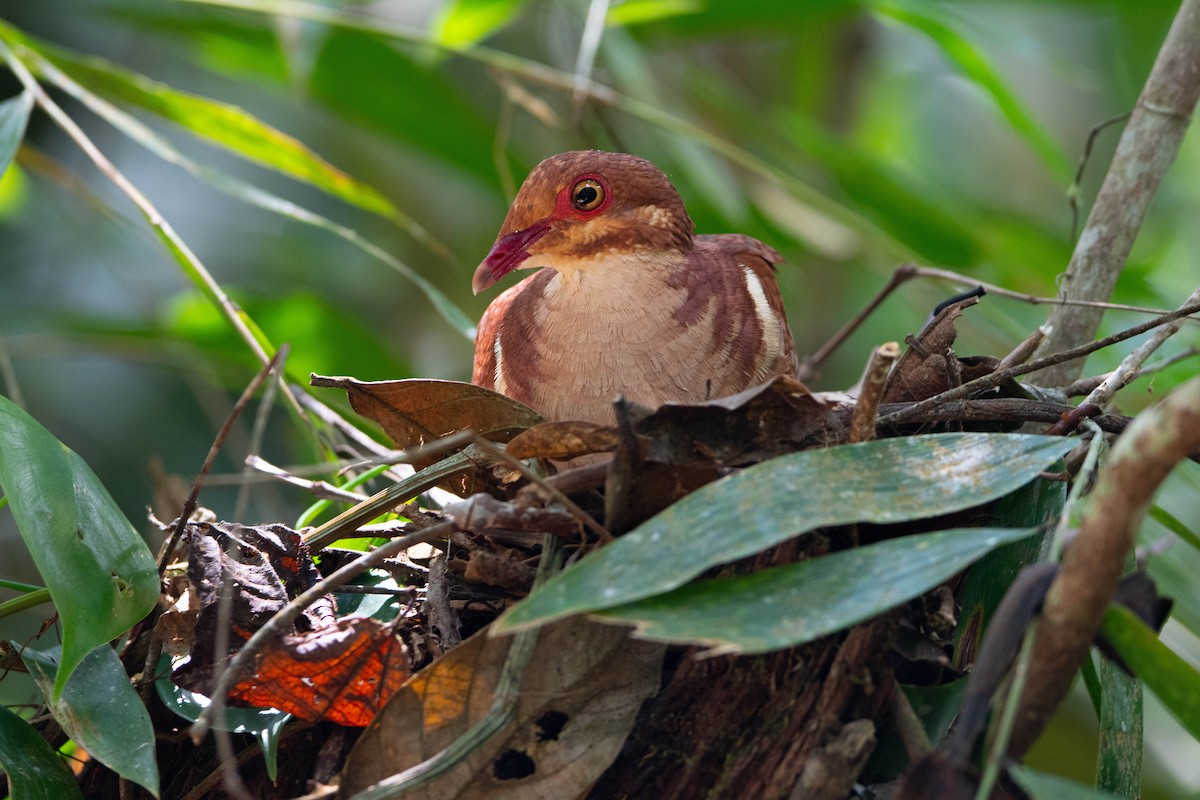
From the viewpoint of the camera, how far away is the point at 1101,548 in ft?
3.60

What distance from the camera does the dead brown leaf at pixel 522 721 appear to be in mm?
1431

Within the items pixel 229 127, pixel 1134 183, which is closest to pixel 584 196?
pixel 229 127

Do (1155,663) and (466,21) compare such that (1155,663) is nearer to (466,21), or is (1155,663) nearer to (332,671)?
(332,671)

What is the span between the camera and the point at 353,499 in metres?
1.83

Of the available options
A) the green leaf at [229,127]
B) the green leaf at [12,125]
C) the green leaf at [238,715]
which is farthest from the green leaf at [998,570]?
the green leaf at [12,125]

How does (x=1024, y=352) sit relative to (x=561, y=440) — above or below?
above

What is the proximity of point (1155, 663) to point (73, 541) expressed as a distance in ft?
4.17

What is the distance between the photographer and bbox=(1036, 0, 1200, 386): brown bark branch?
2201 millimetres

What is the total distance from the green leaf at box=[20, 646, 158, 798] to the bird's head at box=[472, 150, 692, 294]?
3.18 ft

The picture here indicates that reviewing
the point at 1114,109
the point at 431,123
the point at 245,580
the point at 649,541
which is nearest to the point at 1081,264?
the point at 649,541

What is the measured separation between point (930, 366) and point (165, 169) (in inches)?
163

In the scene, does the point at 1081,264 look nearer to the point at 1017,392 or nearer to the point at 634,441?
the point at 1017,392

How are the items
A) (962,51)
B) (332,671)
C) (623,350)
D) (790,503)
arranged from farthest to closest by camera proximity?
(962,51) → (623,350) → (332,671) → (790,503)

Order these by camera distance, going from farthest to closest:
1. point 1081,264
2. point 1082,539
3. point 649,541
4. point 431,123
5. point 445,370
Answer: point 445,370, point 431,123, point 1081,264, point 649,541, point 1082,539
